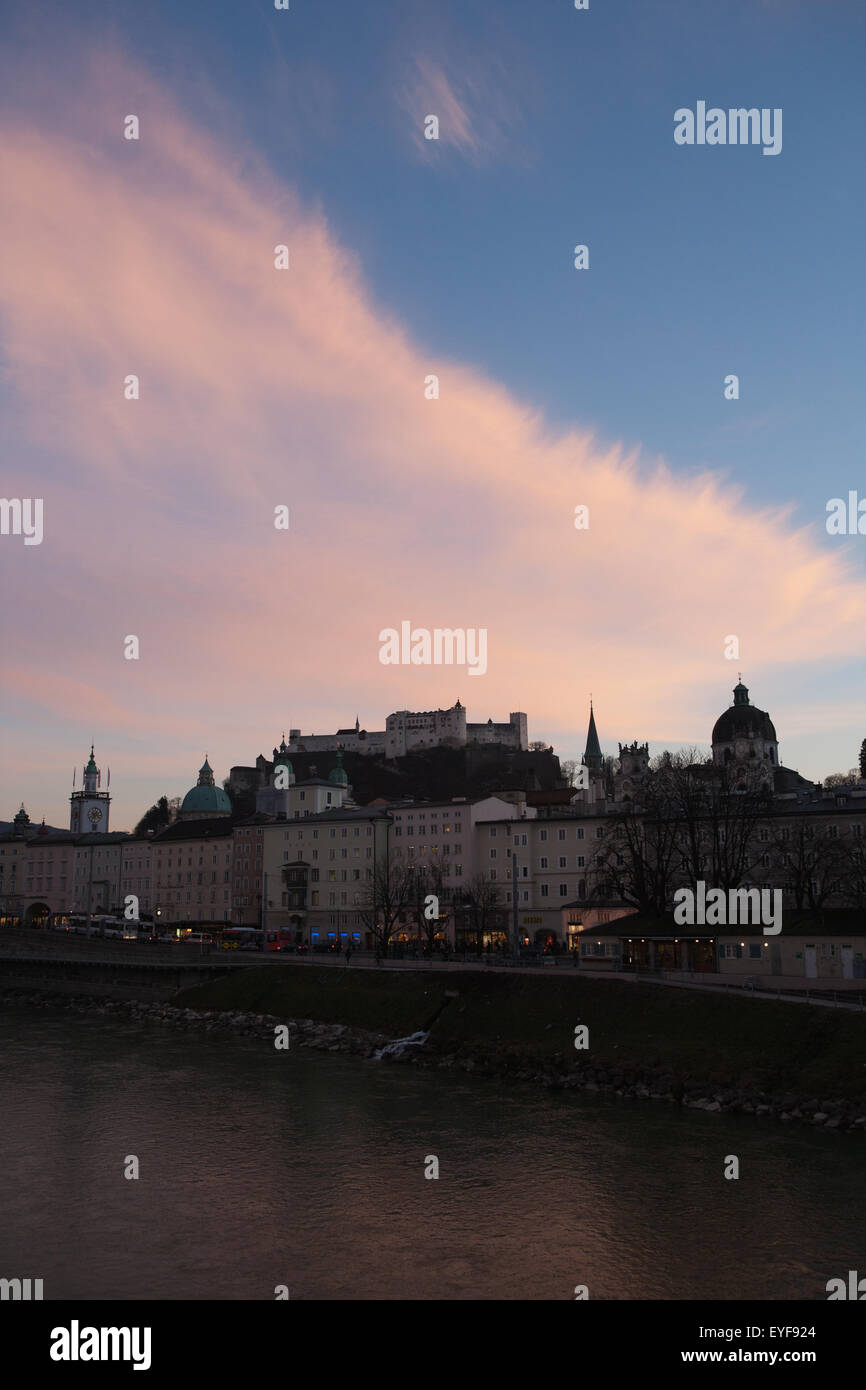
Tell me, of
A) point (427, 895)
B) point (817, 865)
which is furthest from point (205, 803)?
point (817, 865)

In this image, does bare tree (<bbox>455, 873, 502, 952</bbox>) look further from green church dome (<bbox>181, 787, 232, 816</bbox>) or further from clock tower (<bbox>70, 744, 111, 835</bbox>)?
clock tower (<bbox>70, 744, 111, 835</bbox>)

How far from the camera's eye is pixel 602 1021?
50.4 m

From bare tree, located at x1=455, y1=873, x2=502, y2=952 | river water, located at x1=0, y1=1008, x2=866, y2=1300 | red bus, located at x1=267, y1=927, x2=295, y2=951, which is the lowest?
red bus, located at x1=267, y1=927, x2=295, y2=951

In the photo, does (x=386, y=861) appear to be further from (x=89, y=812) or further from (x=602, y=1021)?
(x=89, y=812)

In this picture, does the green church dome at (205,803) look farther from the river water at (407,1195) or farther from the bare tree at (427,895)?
the river water at (407,1195)

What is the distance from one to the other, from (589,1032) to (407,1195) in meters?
22.4

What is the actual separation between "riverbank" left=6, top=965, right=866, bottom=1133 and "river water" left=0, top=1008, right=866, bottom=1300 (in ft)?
6.58

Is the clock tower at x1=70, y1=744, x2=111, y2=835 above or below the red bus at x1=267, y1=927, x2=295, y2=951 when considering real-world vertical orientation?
above

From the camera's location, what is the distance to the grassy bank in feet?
135

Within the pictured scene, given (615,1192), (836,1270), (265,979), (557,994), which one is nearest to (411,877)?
(265,979)

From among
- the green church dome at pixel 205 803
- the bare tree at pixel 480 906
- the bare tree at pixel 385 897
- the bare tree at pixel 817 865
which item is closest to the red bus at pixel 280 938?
the bare tree at pixel 385 897

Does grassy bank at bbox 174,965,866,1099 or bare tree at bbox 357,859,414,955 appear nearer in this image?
grassy bank at bbox 174,965,866,1099

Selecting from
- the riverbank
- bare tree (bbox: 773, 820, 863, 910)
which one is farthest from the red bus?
bare tree (bbox: 773, 820, 863, 910)
